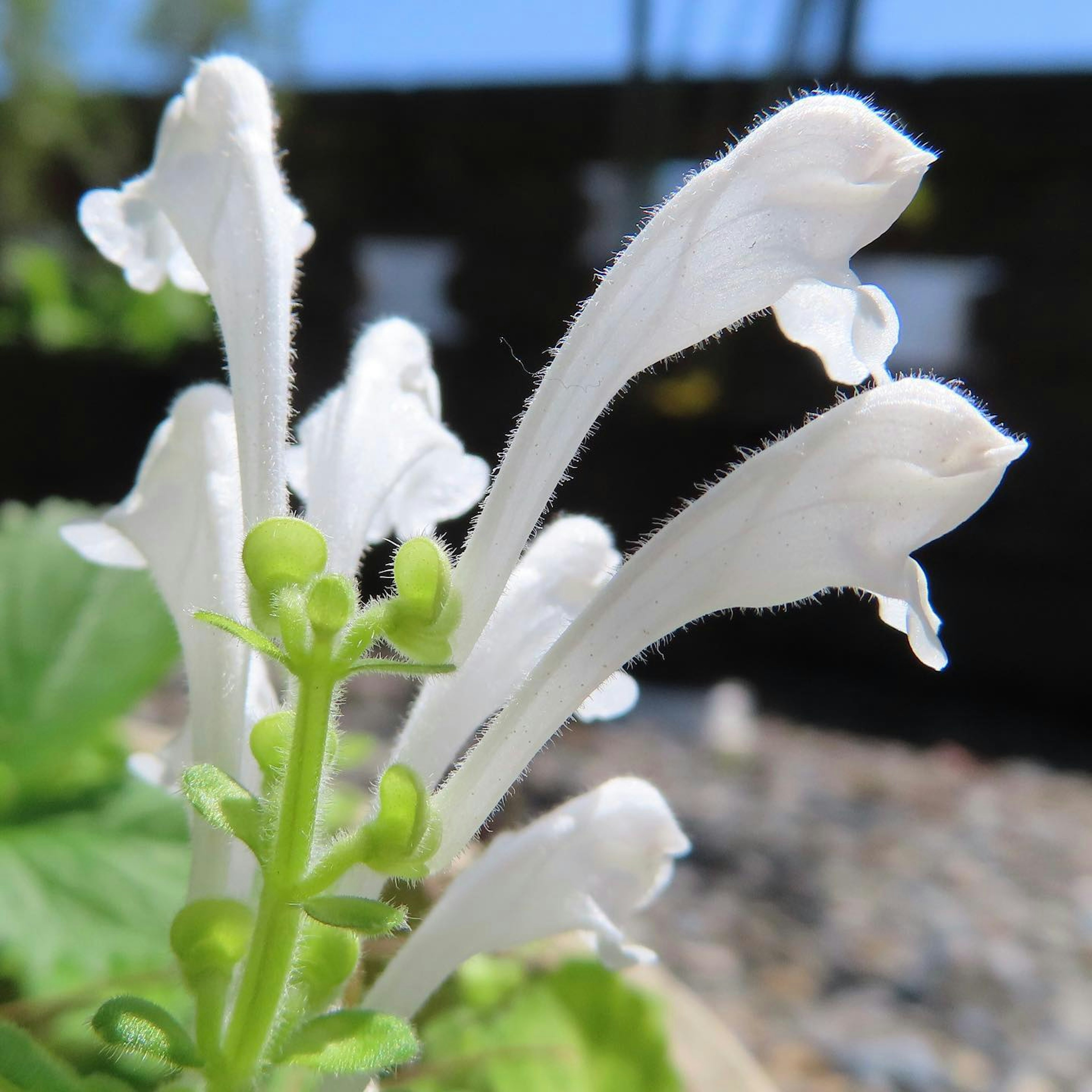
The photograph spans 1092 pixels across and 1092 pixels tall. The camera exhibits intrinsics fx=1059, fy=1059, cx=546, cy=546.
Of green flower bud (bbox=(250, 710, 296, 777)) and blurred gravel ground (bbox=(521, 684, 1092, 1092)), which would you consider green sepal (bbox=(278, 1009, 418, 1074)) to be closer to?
green flower bud (bbox=(250, 710, 296, 777))

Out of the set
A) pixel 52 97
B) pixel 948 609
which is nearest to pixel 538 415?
pixel 948 609

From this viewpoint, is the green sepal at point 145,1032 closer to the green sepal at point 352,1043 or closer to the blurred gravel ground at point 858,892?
the green sepal at point 352,1043

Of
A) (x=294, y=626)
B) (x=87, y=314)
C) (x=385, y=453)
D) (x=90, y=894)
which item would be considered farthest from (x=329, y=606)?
(x=87, y=314)

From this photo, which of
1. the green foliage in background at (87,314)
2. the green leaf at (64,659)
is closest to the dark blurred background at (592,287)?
the green foliage in background at (87,314)

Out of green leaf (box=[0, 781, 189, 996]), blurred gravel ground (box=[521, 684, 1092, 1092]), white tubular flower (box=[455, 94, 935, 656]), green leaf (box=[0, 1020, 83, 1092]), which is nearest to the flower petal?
white tubular flower (box=[455, 94, 935, 656])

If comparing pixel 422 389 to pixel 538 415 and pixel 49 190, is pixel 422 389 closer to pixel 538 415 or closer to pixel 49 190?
pixel 538 415

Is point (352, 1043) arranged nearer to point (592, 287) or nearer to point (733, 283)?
point (733, 283)
